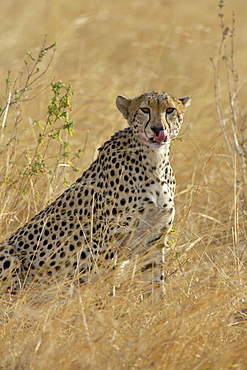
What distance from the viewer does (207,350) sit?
2715 mm

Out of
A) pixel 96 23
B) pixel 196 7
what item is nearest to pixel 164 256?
pixel 96 23

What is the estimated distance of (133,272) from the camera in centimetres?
308

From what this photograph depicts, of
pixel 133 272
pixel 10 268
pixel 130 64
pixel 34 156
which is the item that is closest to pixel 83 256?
pixel 10 268

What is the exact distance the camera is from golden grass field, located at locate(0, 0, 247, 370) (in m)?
2.61

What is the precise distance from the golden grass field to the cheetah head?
0.33 meters

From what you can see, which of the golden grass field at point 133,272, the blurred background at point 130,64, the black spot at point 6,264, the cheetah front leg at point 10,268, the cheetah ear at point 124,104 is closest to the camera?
the golden grass field at point 133,272

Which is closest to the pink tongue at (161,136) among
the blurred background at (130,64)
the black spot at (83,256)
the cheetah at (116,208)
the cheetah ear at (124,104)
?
the cheetah at (116,208)

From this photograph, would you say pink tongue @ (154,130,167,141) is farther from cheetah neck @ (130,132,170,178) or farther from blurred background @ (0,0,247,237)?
blurred background @ (0,0,247,237)

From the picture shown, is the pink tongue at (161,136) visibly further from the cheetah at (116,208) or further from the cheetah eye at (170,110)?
the cheetah eye at (170,110)

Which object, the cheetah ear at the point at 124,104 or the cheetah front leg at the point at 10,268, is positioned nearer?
the cheetah front leg at the point at 10,268

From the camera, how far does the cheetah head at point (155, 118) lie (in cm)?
352

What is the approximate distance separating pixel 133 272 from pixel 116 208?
64 cm

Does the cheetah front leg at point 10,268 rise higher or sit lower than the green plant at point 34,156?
lower

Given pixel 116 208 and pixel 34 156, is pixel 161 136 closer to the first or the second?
pixel 116 208
